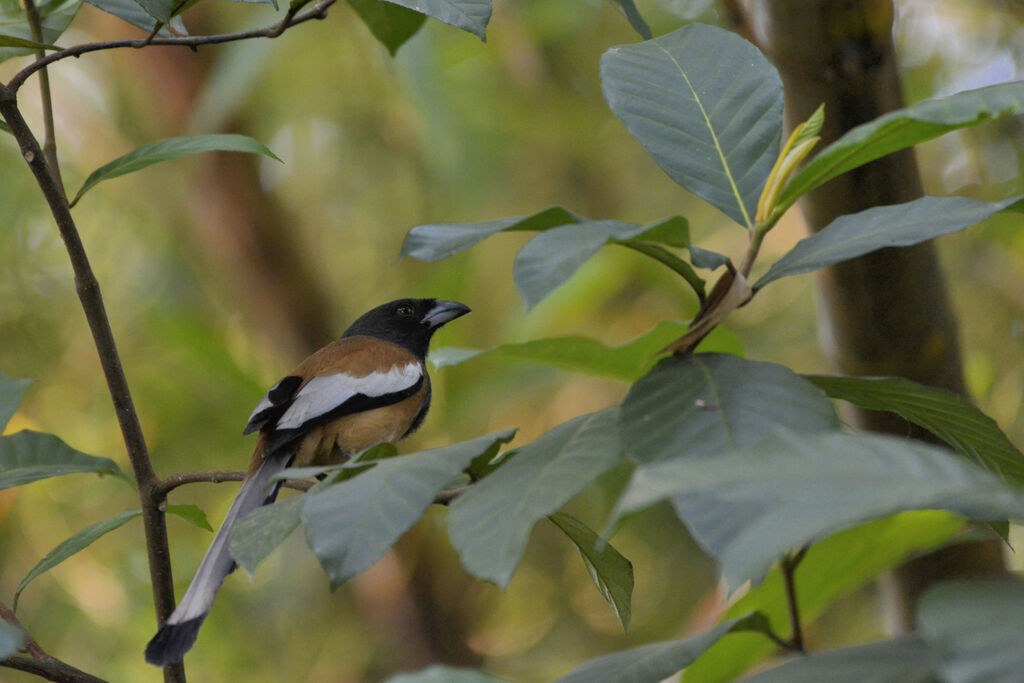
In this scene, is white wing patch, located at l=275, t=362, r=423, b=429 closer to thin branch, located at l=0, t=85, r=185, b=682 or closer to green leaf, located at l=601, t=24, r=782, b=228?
thin branch, located at l=0, t=85, r=185, b=682

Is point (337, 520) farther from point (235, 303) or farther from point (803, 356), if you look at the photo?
point (235, 303)

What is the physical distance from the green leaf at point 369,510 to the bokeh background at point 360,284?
6.21 ft

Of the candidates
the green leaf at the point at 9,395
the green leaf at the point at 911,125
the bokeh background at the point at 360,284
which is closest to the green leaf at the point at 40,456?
the green leaf at the point at 9,395

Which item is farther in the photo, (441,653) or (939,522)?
(441,653)

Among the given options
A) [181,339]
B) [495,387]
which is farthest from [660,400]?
[181,339]

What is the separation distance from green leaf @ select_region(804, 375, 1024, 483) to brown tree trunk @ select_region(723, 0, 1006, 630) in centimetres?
44

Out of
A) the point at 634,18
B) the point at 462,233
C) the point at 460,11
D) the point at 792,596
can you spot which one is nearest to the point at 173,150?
the point at 460,11

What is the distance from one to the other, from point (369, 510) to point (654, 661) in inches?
10.1

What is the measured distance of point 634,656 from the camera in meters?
0.75

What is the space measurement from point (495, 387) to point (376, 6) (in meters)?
1.51

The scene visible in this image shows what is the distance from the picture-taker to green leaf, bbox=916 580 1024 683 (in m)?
0.44

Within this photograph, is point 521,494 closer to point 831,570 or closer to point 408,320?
point 831,570

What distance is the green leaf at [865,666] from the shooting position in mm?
561

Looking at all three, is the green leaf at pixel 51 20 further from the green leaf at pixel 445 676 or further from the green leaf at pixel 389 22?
the green leaf at pixel 445 676
